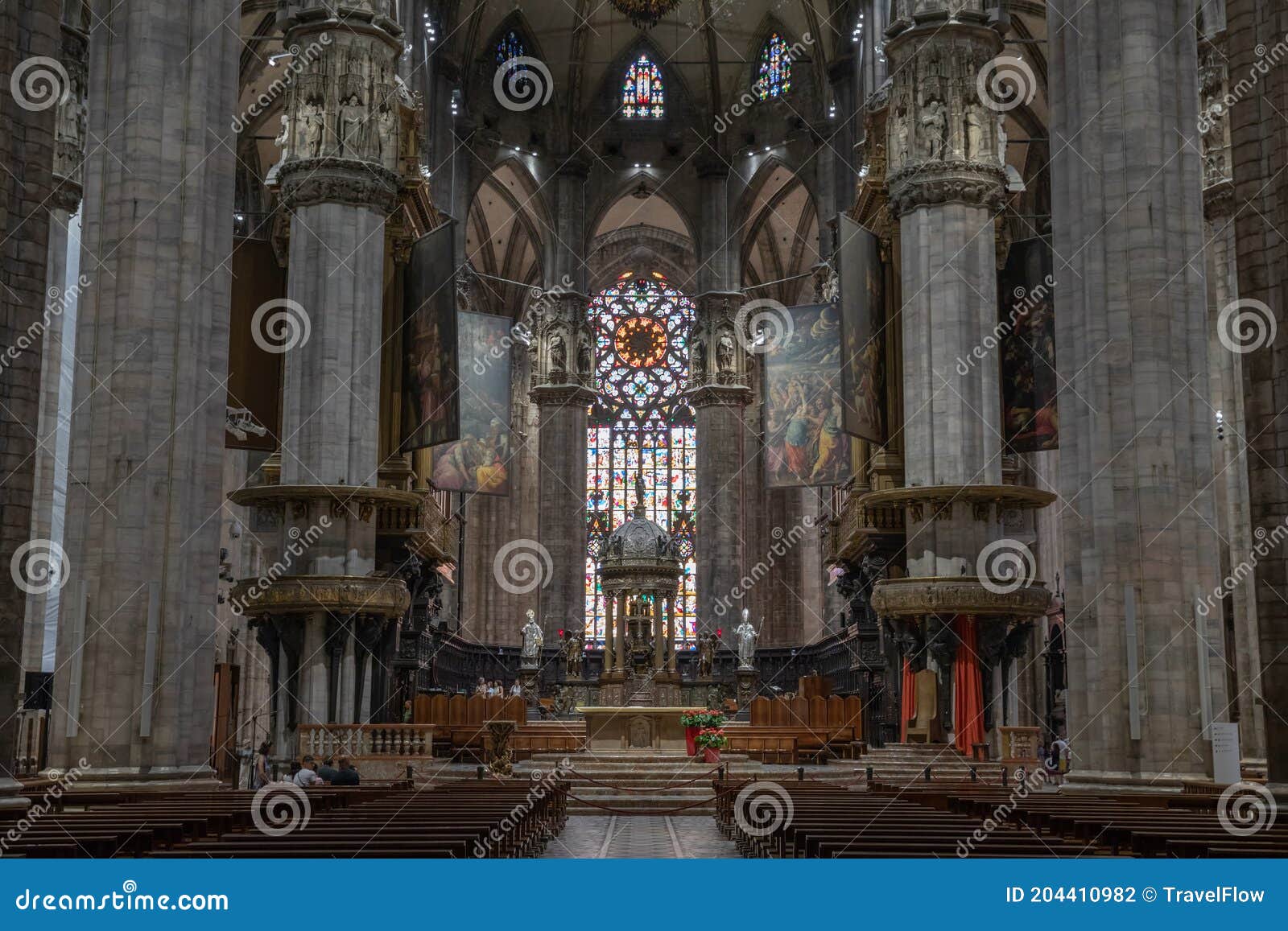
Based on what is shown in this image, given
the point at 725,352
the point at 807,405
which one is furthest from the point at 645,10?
the point at 807,405

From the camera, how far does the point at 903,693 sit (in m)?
26.8

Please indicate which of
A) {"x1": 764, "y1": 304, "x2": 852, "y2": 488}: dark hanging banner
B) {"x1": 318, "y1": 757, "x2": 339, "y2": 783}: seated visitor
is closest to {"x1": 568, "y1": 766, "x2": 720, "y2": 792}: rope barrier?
{"x1": 318, "y1": 757, "x2": 339, "y2": 783}: seated visitor

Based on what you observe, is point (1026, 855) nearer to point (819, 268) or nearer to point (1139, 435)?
point (1139, 435)

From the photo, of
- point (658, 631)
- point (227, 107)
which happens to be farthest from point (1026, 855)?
point (658, 631)

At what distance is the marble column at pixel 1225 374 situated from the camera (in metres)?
23.1

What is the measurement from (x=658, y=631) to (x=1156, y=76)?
23.4m

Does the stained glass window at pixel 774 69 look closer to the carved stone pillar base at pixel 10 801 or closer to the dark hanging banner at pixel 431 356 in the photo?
the dark hanging banner at pixel 431 356
